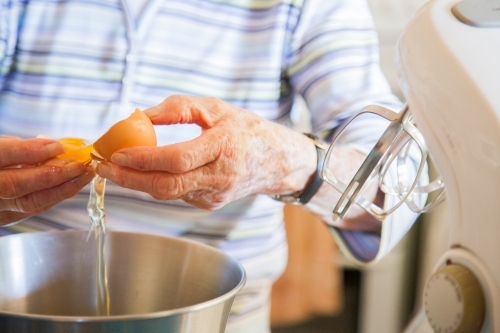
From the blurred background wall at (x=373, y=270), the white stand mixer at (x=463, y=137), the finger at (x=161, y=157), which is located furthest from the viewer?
the blurred background wall at (x=373, y=270)

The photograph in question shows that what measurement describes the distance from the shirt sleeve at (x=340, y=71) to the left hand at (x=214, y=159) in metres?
0.12

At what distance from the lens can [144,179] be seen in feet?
1.91

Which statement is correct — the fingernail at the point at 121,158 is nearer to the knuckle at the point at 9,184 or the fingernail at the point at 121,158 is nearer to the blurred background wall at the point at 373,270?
the knuckle at the point at 9,184

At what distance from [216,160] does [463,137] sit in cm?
28

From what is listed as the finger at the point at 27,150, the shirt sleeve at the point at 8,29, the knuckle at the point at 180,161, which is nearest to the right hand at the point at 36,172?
the finger at the point at 27,150

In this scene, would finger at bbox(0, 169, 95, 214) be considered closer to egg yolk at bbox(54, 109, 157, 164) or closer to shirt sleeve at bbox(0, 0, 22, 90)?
egg yolk at bbox(54, 109, 157, 164)

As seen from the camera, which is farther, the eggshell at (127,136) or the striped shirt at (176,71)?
the striped shirt at (176,71)

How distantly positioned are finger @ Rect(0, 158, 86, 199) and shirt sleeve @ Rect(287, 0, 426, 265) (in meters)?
0.37

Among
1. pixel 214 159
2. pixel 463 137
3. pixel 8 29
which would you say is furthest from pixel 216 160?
pixel 8 29

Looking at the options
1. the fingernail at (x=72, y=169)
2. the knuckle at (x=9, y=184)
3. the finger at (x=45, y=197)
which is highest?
the fingernail at (x=72, y=169)

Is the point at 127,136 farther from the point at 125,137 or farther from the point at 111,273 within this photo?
the point at 111,273

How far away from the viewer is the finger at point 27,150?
2.02ft

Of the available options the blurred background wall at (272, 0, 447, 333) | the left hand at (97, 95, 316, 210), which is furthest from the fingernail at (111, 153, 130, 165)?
the blurred background wall at (272, 0, 447, 333)

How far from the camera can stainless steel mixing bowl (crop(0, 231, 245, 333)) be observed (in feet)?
1.97
